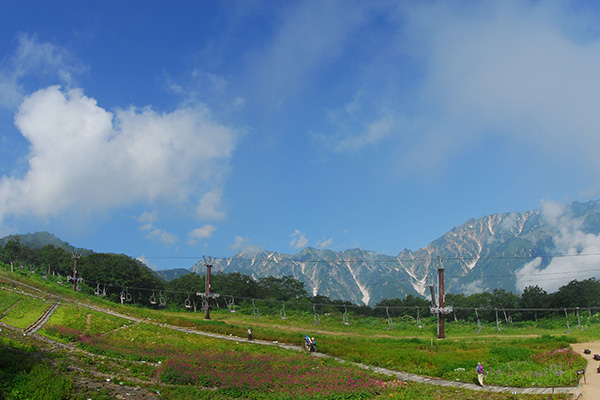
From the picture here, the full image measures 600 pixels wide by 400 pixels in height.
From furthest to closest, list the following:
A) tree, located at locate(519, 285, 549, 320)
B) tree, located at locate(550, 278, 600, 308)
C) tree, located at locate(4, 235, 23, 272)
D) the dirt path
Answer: tree, located at locate(4, 235, 23, 272) < tree, located at locate(519, 285, 549, 320) < tree, located at locate(550, 278, 600, 308) < the dirt path

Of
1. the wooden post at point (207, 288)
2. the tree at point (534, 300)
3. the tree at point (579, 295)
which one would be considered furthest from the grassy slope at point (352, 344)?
the tree at point (534, 300)

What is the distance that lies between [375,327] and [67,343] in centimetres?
4242

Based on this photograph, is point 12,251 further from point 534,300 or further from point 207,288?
point 534,300

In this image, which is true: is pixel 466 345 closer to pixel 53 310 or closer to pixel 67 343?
pixel 67 343

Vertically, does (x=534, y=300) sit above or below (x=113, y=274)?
below

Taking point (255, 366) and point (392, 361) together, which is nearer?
point (255, 366)

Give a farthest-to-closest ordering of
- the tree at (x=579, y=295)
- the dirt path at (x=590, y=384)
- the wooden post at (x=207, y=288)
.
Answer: the tree at (x=579, y=295), the wooden post at (x=207, y=288), the dirt path at (x=590, y=384)

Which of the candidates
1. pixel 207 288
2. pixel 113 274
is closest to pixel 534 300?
pixel 207 288

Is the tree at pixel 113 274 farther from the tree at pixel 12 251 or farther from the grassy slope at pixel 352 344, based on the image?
the grassy slope at pixel 352 344

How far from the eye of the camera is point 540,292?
90750 millimetres

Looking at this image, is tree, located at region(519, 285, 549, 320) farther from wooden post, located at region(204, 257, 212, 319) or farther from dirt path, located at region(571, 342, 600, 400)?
wooden post, located at region(204, 257, 212, 319)

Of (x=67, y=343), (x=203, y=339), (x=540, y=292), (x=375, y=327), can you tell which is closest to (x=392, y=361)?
(x=203, y=339)

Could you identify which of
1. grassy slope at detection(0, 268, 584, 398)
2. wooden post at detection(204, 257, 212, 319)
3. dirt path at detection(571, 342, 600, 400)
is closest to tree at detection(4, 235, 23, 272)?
A: grassy slope at detection(0, 268, 584, 398)

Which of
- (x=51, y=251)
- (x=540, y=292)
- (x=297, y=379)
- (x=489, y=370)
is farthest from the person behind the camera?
(x=51, y=251)
